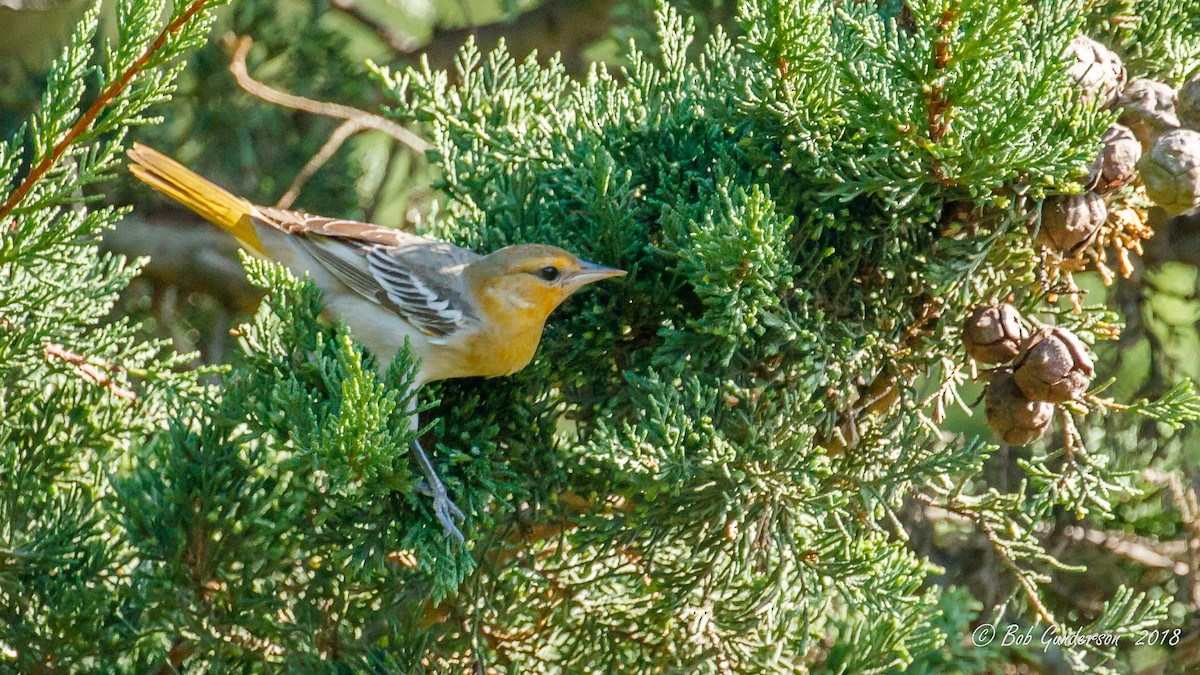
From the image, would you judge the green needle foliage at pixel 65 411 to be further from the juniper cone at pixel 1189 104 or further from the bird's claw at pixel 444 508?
the juniper cone at pixel 1189 104

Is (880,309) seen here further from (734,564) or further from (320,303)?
(320,303)

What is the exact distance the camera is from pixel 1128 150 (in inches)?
98.4

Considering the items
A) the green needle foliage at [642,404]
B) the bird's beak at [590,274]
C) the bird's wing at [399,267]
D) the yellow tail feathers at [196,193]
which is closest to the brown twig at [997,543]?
the green needle foliage at [642,404]

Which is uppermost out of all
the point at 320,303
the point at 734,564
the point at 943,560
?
the point at 320,303

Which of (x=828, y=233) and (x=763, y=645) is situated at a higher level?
(x=828, y=233)

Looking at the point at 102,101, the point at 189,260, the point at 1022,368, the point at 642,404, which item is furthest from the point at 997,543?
the point at 189,260

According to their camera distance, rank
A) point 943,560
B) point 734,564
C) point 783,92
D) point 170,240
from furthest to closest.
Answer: point 170,240
point 943,560
point 734,564
point 783,92

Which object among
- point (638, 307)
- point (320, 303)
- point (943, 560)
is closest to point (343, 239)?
point (320, 303)

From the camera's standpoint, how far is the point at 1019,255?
258 cm

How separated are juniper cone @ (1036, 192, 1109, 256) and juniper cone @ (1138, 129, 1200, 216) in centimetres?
11

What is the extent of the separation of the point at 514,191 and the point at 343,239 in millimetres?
888

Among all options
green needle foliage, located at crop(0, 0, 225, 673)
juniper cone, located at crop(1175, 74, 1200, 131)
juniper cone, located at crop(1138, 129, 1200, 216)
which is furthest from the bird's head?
juniper cone, located at crop(1175, 74, 1200, 131)

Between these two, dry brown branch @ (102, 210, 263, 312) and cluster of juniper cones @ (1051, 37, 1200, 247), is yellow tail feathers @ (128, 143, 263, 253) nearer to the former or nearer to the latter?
dry brown branch @ (102, 210, 263, 312)

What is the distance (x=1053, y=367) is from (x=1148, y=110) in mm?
691
